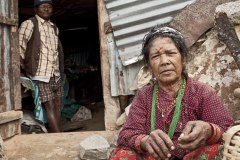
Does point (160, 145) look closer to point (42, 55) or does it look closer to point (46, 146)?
point (46, 146)

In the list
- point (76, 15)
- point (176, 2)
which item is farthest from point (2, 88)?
point (76, 15)

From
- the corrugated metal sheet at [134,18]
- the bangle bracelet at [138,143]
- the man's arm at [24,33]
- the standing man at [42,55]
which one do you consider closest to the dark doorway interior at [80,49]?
the standing man at [42,55]

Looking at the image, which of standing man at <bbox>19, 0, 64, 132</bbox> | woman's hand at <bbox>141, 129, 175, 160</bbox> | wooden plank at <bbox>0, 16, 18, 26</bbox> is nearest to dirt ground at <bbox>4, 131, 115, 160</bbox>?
standing man at <bbox>19, 0, 64, 132</bbox>

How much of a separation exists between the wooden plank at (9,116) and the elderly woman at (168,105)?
2602mm

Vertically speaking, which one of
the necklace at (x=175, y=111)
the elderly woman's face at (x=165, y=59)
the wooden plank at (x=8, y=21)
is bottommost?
the necklace at (x=175, y=111)

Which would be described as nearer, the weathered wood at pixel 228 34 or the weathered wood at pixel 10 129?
the weathered wood at pixel 228 34

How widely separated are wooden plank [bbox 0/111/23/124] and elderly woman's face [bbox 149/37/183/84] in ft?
9.15

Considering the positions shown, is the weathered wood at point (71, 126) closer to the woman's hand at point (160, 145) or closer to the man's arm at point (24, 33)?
the man's arm at point (24, 33)

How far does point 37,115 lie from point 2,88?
87 cm

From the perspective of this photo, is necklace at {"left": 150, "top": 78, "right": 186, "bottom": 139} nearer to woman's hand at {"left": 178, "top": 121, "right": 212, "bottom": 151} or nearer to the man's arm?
woman's hand at {"left": 178, "top": 121, "right": 212, "bottom": 151}

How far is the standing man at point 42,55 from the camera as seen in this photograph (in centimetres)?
502

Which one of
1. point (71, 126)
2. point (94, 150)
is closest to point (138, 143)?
point (94, 150)

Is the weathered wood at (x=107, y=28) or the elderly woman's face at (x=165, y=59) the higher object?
the weathered wood at (x=107, y=28)

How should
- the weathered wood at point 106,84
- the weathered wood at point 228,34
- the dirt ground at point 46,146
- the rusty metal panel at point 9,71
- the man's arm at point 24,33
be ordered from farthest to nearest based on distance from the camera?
the man's arm at point 24,33 → the weathered wood at point 106,84 → the rusty metal panel at point 9,71 → the dirt ground at point 46,146 → the weathered wood at point 228,34
